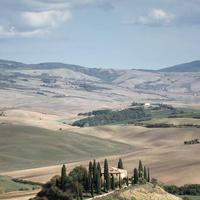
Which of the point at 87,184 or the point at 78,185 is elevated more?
the point at 78,185

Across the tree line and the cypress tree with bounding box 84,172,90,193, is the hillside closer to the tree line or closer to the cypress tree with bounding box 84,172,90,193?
the tree line

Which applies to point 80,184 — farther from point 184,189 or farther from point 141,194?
point 184,189

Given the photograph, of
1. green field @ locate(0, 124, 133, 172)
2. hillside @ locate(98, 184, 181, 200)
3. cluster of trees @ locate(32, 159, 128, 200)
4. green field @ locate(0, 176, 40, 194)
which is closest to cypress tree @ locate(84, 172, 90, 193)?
cluster of trees @ locate(32, 159, 128, 200)

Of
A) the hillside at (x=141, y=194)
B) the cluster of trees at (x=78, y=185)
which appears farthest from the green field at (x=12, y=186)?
the hillside at (x=141, y=194)

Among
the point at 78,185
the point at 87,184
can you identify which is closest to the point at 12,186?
the point at 87,184

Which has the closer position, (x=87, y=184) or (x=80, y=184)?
(x=80, y=184)

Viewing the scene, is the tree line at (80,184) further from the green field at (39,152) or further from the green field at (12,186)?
the green field at (39,152)

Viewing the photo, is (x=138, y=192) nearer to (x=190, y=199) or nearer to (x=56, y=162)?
(x=190, y=199)
